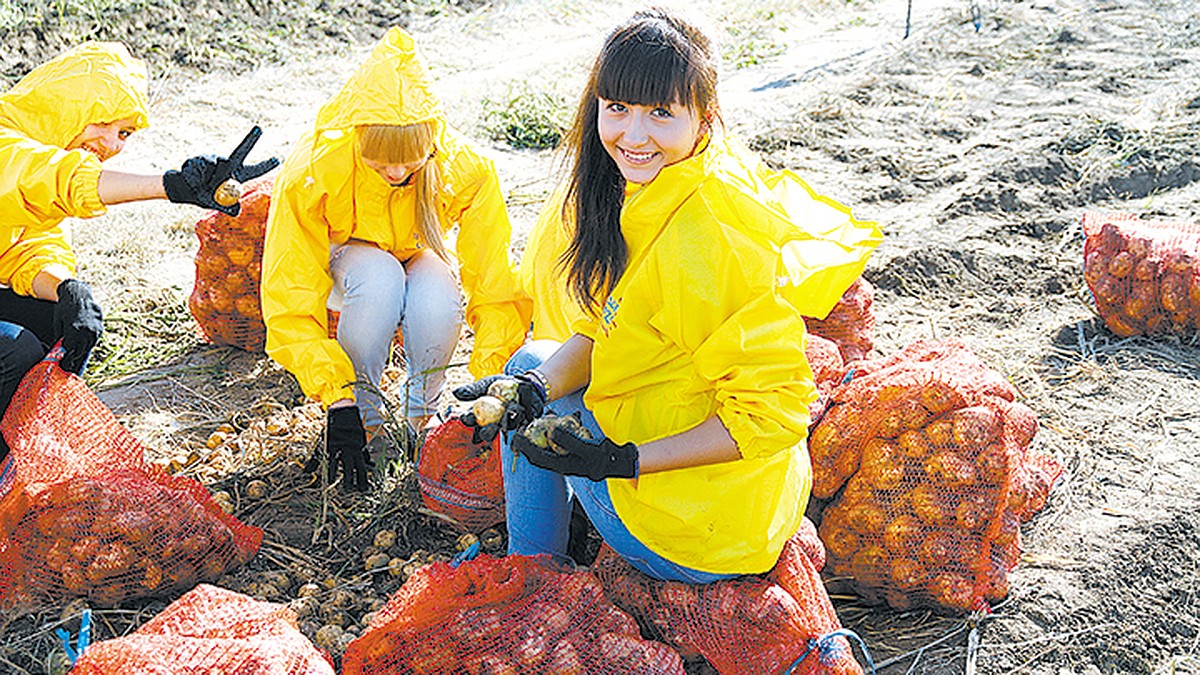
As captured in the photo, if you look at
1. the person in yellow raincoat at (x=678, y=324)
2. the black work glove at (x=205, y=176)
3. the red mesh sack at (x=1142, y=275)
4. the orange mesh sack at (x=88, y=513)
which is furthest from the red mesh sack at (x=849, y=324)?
the orange mesh sack at (x=88, y=513)

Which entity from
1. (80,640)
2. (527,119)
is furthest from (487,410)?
(527,119)

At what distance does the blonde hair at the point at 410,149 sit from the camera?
2883 mm

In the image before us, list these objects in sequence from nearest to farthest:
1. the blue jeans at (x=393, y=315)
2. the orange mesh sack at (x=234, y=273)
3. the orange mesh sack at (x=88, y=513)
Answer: the orange mesh sack at (x=88, y=513), the blue jeans at (x=393, y=315), the orange mesh sack at (x=234, y=273)

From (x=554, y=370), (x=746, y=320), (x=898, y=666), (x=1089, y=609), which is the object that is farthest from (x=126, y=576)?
(x=1089, y=609)

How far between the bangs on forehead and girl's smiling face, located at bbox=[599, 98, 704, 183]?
19 millimetres

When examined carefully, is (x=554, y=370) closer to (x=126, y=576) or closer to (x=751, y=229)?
(x=751, y=229)

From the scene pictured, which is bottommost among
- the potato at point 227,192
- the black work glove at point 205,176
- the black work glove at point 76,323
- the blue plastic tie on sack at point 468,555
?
the blue plastic tie on sack at point 468,555

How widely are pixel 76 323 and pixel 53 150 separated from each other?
0.42 meters

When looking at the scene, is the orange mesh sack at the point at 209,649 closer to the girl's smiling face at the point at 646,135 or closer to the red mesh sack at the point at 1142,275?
the girl's smiling face at the point at 646,135

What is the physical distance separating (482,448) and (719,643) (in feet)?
2.89

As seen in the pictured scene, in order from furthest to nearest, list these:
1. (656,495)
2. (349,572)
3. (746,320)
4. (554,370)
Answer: (349,572) < (554,370) < (656,495) < (746,320)

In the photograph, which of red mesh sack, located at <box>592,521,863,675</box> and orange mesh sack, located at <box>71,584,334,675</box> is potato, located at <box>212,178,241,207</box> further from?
red mesh sack, located at <box>592,521,863,675</box>

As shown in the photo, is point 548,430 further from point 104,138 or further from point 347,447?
point 104,138

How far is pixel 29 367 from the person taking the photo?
110 inches
